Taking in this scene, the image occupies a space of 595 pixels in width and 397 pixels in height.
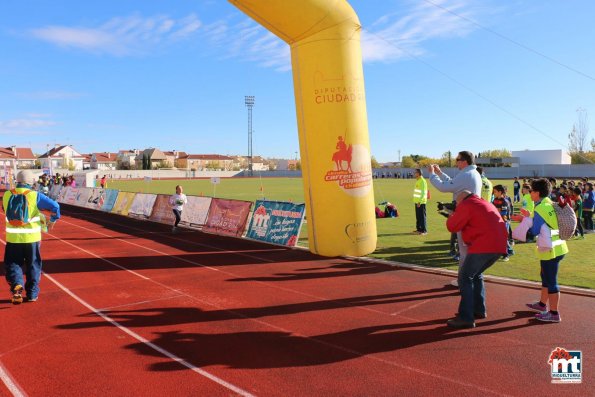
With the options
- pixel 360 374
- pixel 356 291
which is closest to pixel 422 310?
pixel 356 291

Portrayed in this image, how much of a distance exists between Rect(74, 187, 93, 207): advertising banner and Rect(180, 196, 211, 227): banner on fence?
13.4 m

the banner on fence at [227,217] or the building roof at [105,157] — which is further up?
the building roof at [105,157]

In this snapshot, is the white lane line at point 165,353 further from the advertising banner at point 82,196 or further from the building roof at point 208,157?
the building roof at point 208,157

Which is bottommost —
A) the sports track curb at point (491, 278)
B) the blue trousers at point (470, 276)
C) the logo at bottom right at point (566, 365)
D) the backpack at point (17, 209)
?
the logo at bottom right at point (566, 365)

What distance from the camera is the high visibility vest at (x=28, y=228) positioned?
6.87 m

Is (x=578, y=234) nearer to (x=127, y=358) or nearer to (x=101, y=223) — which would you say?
(x=127, y=358)

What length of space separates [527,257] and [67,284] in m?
10.7

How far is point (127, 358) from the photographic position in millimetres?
4996

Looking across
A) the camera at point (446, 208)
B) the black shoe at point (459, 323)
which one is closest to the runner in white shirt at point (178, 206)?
the camera at point (446, 208)

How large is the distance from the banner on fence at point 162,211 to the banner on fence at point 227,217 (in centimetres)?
329

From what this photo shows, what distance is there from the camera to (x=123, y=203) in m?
23.0

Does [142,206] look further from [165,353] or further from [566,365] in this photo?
[566,365]

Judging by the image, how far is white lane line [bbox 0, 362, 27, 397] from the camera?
13.9ft

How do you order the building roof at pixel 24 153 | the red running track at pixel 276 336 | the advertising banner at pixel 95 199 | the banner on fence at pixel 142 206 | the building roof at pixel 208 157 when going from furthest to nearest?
the building roof at pixel 208 157 → the building roof at pixel 24 153 → the advertising banner at pixel 95 199 → the banner on fence at pixel 142 206 → the red running track at pixel 276 336
